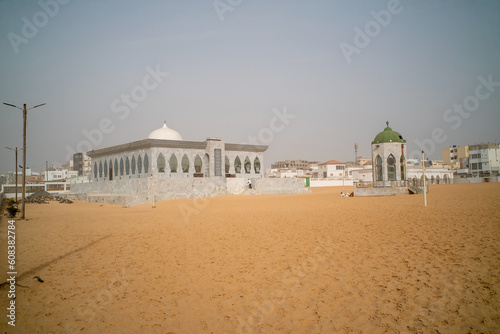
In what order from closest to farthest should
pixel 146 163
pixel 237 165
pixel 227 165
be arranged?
1. pixel 146 163
2. pixel 227 165
3. pixel 237 165

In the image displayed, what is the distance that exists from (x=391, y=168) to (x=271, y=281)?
2716 cm

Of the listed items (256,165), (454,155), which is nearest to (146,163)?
(256,165)

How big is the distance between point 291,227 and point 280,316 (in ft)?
26.8

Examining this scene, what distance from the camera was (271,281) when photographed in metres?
8.16

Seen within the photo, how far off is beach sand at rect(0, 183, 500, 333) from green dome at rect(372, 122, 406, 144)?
1922 centimetres

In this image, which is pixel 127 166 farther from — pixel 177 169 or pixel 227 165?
pixel 227 165

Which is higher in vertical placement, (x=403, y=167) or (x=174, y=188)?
(x=403, y=167)

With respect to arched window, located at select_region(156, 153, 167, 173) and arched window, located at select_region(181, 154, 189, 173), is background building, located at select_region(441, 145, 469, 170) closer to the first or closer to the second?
arched window, located at select_region(181, 154, 189, 173)

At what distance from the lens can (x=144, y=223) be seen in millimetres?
18078

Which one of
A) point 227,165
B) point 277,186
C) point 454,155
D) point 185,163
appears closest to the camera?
point 185,163

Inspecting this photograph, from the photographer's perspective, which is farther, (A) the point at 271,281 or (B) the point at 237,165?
(B) the point at 237,165

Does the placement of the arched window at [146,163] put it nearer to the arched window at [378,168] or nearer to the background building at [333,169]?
the arched window at [378,168]

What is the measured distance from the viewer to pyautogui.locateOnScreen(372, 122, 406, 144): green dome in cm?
3209

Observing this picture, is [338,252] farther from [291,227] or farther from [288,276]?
[291,227]
